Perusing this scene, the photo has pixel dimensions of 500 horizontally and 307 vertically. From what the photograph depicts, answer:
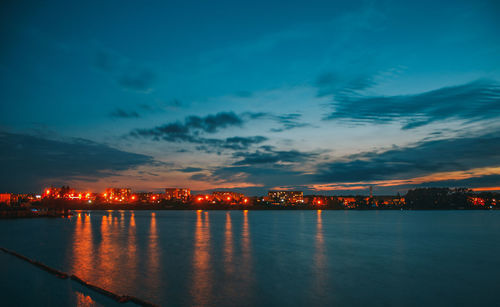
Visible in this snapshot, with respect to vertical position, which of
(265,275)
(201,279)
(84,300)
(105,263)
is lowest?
(265,275)

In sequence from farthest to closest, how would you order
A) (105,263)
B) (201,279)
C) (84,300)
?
(105,263), (201,279), (84,300)

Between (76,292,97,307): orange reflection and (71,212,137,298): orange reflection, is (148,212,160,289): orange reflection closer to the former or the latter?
(71,212,137,298): orange reflection

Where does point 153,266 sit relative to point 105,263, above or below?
below

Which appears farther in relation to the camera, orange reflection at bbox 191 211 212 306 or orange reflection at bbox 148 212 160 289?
orange reflection at bbox 148 212 160 289

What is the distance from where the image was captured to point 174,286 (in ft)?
56.0

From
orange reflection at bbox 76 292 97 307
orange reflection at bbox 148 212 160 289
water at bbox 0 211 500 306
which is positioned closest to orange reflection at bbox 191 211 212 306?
water at bbox 0 211 500 306

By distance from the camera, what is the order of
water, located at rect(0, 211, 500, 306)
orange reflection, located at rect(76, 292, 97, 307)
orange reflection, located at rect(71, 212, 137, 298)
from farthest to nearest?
orange reflection, located at rect(71, 212, 137, 298) < water, located at rect(0, 211, 500, 306) < orange reflection, located at rect(76, 292, 97, 307)

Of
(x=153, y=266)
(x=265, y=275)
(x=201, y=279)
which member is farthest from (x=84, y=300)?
(x=265, y=275)

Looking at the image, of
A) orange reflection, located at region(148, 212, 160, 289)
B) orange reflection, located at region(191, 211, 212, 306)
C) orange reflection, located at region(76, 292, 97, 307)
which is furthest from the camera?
orange reflection, located at region(148, 212, 160, 289)

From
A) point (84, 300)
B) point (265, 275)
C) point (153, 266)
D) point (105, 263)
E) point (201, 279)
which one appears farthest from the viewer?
point (105, 263)

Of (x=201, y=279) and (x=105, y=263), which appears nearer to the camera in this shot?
(x=201, y=279)

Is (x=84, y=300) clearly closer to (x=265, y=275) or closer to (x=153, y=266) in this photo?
(x=153, y=266)

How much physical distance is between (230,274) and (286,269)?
4.40 metres

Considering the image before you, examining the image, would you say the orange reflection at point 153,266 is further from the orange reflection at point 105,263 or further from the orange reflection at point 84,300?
Result: the orange reflection at point 84,300
